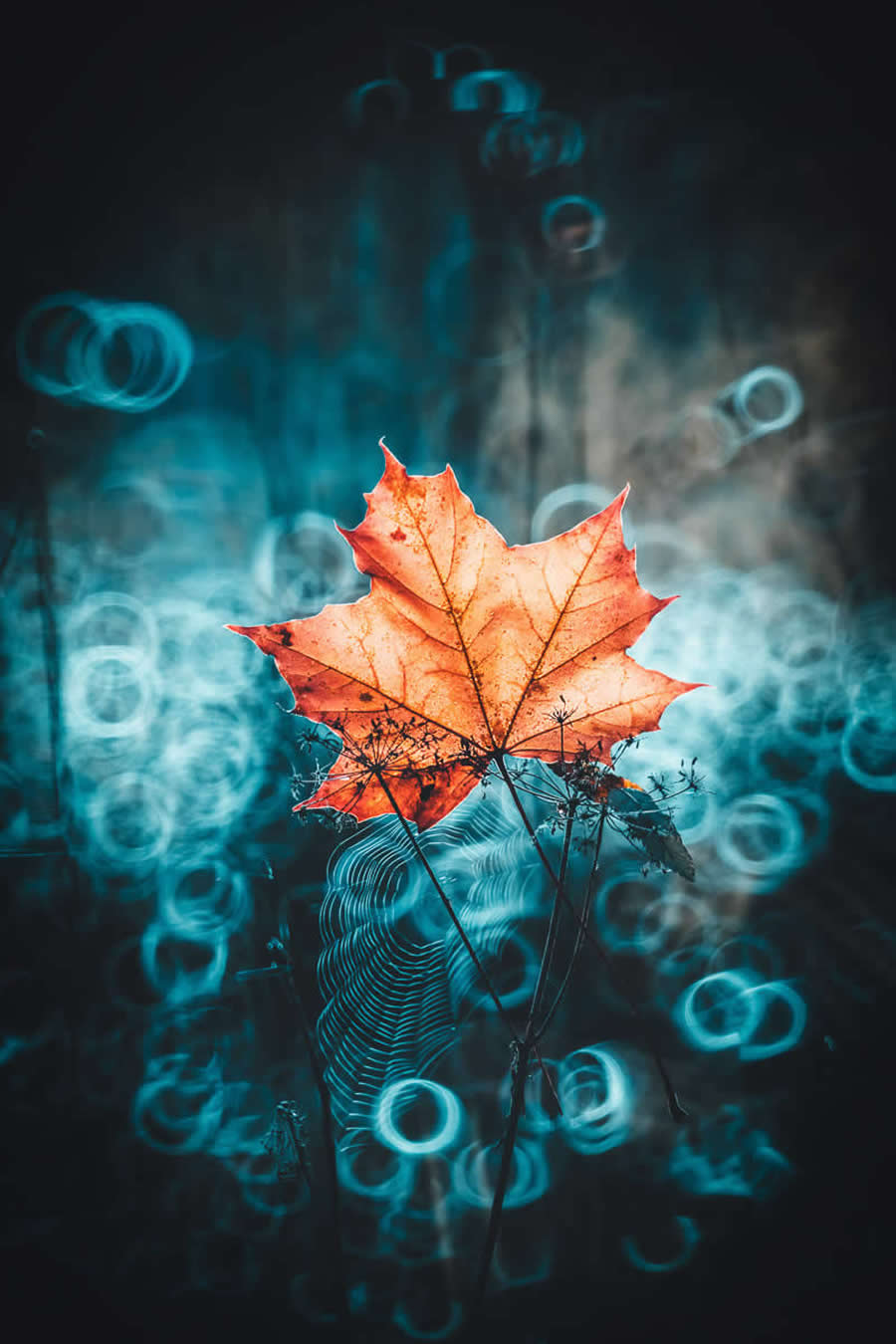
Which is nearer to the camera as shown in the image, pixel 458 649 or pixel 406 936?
pixel 458 649

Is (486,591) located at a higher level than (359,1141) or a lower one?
higher

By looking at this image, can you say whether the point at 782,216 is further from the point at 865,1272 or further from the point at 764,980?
the point at 865,1272

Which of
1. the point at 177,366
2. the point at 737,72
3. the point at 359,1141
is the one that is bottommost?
the point at 359,1141

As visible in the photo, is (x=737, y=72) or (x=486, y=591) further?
(x=737, y=72)

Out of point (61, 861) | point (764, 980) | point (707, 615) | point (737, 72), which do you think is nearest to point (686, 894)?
point (764, 980)

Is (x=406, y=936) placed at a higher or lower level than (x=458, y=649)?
lower

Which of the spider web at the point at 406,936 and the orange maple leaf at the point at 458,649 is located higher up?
the orange maple leaf at the point at 458,649

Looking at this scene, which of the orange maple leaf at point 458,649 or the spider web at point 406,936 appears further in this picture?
the spider web at point 406,936

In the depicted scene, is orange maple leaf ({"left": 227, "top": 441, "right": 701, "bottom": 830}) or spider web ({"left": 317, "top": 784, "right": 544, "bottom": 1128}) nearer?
orange maple leaf ({"left": 227, "top": 441, "right": 701, "bottom": 830})
